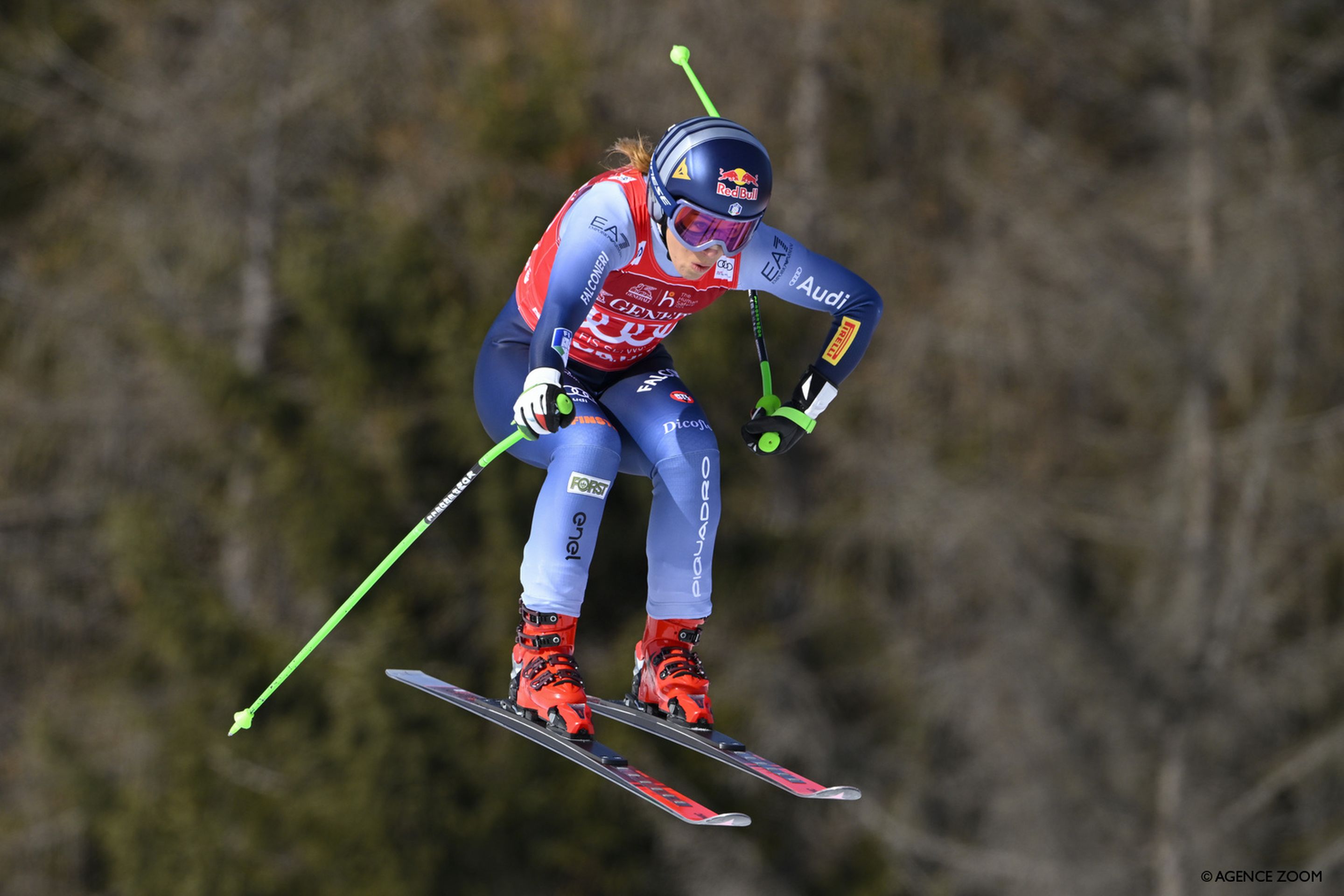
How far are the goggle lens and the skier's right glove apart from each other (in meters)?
0.73

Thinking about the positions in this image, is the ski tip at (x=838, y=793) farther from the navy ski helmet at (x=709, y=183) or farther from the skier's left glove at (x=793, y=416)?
the navy ski helmet at (x=709, y=183)

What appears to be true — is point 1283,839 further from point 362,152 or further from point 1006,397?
point 362,152

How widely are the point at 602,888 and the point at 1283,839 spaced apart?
36.6 feet

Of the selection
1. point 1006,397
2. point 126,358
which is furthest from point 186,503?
point 1006,397

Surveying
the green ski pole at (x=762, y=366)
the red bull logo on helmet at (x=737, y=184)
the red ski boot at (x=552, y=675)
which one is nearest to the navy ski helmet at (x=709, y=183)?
the red bull logo on helmet at (x=737, y=184)

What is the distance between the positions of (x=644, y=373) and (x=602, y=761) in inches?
67.4

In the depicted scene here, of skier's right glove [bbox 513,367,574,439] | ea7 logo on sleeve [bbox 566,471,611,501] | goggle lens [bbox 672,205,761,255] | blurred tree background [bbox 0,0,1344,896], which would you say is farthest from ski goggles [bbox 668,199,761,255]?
blurred tree background [bbox 0,0,1344,896]

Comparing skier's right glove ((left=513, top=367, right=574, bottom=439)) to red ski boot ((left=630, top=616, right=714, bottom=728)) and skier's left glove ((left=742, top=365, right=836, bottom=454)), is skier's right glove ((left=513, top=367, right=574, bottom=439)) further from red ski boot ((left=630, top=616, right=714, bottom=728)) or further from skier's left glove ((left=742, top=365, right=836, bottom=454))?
red ski boot ((left=630, top=616, right=714, bottom=728))

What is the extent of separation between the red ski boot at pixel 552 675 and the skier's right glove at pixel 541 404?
2.97ft

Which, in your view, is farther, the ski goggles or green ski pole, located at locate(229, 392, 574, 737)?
green ski pole, located at locate(229, 392, 574, 737)

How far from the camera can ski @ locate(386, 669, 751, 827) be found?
6191 mm

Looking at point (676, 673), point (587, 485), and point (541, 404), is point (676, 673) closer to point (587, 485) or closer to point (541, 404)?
point (587, 485)

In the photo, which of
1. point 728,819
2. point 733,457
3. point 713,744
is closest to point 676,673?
point 713,744

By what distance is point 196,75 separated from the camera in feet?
78.8
